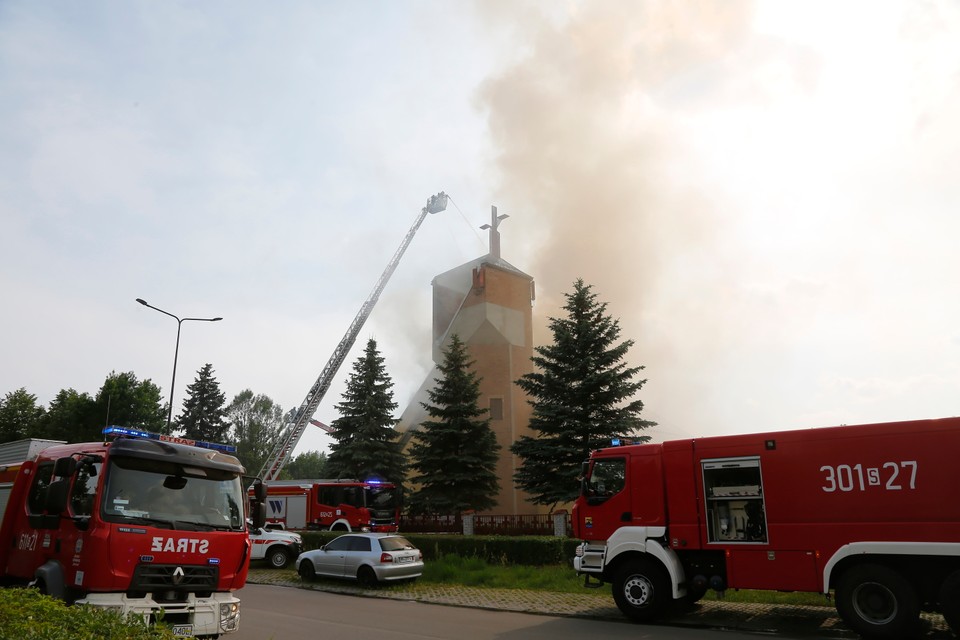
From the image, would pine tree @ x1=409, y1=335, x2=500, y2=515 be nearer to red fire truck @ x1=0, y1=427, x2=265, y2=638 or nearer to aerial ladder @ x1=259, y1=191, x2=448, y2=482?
aerial ladder @ x1=259, y1=191, x2=448, y2=482

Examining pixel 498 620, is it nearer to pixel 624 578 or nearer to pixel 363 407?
pixel 624 578

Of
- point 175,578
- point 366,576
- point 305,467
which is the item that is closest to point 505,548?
point 366,576

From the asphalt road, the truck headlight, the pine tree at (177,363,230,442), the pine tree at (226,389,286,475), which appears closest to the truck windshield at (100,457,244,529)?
the truck headlight

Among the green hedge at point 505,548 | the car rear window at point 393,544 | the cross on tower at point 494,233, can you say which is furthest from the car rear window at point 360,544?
the cross on tower at point 494,233

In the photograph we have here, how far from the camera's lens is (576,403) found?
Answer: 25.1 meters

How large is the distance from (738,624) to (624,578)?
189cm

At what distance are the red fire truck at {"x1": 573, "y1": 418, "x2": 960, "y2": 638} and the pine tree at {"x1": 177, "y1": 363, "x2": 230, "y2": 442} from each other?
44.7 m

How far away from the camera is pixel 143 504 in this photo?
7480 millimetres

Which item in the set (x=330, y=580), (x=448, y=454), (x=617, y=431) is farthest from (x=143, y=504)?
(x=448, y=454)

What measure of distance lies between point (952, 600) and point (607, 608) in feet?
18.5

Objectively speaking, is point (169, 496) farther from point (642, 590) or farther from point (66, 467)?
point (642, 590)

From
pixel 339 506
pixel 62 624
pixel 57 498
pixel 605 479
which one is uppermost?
pixel 605 479

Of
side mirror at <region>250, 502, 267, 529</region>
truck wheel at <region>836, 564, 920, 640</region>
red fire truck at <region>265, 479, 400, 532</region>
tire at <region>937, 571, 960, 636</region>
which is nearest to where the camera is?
tire at <region>937, 571, 960, 636</region>

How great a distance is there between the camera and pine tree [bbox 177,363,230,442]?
49.4m
